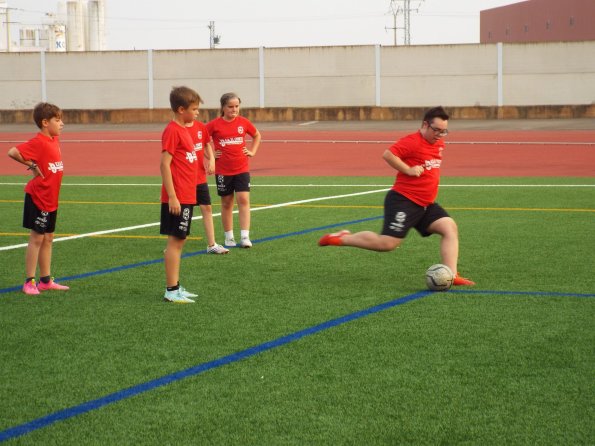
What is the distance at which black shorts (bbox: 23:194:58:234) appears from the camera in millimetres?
8164

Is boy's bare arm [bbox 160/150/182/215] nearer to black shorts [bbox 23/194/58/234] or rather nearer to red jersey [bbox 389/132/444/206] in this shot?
black shorts [bbox 23/194/58/234]

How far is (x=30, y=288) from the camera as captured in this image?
26.9 feet

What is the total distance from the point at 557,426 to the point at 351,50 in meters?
45.8

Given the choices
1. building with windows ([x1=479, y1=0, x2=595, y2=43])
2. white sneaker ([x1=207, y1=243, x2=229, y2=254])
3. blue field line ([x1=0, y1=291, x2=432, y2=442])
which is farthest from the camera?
building with windows ([x1=479, y1=0, x2=595, y2=43])

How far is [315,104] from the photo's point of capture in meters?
50.2

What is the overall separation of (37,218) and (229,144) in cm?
360

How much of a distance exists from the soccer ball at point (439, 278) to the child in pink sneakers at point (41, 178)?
3183mm

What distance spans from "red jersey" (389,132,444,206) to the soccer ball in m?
0.76

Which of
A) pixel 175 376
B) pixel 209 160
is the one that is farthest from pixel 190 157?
pixel 209 160

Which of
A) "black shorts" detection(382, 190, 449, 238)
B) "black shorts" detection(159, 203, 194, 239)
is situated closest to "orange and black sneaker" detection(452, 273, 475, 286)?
"black shorts" detection(382, 190, 449, 238)

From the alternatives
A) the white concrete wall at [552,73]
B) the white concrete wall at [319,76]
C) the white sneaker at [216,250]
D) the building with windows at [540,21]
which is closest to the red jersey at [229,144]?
the white sneaker at [216,250]

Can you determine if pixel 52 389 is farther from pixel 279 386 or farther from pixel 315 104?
pixel 315 104

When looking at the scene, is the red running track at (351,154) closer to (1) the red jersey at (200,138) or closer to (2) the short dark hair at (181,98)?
(1) the red jersey at (200,138)

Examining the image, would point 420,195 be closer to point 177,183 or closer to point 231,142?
point 177,183
